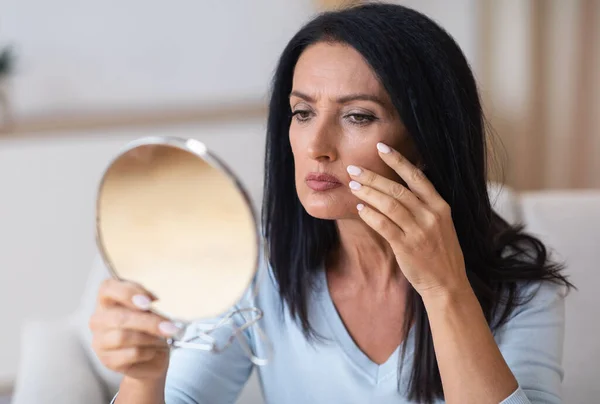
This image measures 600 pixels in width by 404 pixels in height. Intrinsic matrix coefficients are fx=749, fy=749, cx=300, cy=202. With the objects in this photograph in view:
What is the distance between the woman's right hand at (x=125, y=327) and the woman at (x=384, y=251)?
5 cm

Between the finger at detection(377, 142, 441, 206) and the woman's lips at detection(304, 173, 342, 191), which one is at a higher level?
the finger at detection(377, 142, 441, 206)

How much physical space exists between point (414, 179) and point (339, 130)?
0.58 ft

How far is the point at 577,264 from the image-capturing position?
1649 mm

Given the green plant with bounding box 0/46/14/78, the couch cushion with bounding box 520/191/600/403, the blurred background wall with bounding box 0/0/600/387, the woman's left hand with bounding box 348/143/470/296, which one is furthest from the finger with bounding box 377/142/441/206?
the green plant with bounding box 0/46/14/78

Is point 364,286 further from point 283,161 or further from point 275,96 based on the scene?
point 275,96

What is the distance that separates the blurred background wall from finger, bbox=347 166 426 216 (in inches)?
60.6

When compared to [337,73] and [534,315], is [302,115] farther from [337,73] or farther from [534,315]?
[534,315]

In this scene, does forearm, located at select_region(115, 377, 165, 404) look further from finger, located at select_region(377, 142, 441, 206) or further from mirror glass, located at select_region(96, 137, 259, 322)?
finger, located at select_region(377, 142, 441, 206)

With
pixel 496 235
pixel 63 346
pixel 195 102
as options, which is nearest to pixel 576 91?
pixel 195 102

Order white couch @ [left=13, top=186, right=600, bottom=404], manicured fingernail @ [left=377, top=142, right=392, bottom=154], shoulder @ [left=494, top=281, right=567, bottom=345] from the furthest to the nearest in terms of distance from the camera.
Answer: white couch @ [left=13, top=186, right=600, bottom=404], shoulder @ [left=494, top=281, right=567, bottom=345], manicured fingernail @ [left=377, top=142, right=392, bottom=154]

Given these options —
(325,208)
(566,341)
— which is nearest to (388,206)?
(325,208)

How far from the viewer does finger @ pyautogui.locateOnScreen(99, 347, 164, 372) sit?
83cm

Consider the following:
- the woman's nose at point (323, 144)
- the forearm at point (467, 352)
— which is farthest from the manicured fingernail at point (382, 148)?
the forearm at point (467, 352)

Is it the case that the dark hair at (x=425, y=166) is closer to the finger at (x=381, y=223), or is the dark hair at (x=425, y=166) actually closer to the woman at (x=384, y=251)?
the woman at (x=384, y=251)
